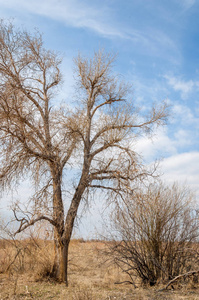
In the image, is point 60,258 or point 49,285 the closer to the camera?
point 49,285

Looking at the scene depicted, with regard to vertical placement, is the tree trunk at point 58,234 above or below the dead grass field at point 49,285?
above

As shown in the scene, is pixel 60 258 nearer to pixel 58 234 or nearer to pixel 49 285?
pixel 58 234

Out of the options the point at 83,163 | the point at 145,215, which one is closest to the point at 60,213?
the point at 83,163

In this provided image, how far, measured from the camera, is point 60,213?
428 inches

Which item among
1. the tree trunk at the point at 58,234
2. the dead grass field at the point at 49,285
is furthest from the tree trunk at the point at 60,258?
the dead grass field at the point at 49,285

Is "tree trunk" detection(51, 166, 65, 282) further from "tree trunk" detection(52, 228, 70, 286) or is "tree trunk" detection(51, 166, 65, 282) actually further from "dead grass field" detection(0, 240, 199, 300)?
"dead grass field" detection(0, 240, 199, 300)

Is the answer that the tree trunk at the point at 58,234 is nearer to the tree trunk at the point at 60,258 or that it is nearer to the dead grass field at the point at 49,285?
the tree trunk at the point at 60,258

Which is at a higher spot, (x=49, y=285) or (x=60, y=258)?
(x=60, y=258)

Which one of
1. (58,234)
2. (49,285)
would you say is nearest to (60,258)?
(58,234)

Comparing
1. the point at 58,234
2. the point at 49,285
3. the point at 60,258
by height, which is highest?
the point at 58,234

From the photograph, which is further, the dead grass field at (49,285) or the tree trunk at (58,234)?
the tree trunk at (58,234)

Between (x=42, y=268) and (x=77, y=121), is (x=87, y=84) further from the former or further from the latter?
(x=42, y=268)

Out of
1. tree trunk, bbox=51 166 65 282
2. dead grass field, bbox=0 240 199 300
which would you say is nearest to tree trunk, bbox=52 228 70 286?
tree trunk, bbox=51 166 65 282

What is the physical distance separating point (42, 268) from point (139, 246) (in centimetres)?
378
